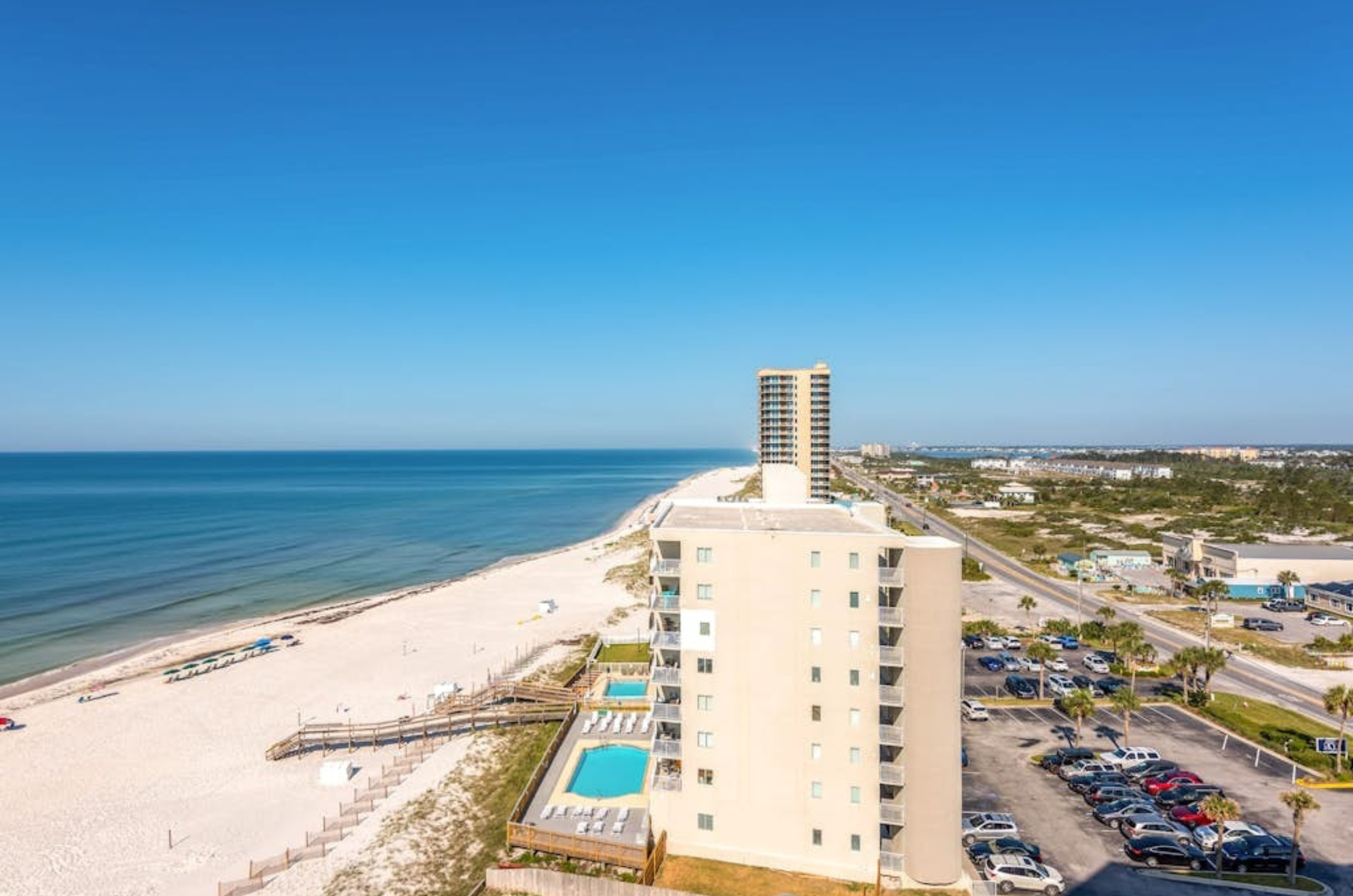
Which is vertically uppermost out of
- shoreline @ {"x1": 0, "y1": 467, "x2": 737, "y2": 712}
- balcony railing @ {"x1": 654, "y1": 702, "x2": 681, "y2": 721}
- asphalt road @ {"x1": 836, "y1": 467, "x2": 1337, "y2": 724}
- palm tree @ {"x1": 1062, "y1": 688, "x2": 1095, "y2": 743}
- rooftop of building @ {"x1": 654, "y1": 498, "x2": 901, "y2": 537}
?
rooftop of building @ {"x1": 654, "y1": 498, "x2": 901, "y2": 537}

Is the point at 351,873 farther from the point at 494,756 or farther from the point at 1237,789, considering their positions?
the point at 1237,789

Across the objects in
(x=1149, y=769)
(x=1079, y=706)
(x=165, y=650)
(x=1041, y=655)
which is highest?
(x=1041, y=655)

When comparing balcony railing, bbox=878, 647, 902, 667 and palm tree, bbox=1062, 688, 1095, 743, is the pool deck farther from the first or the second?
palm tree, bbox=1062, 688, 1095, 743

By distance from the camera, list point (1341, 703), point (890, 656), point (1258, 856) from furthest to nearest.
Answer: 1. point (1341, 703)
2. point (1258, 856)
3. point (890, 656)

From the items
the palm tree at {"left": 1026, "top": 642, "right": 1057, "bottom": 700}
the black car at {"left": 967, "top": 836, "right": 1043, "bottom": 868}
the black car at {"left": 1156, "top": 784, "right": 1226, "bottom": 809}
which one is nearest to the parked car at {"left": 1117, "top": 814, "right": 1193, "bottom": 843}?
the black car at {"left": 1156, "top": 784, "right": 1226, "bottom": 809}

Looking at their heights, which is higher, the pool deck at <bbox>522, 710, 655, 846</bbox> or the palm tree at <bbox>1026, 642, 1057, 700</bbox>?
the palm tree at <bbox>1026, 642, 1057, 700</bbox>

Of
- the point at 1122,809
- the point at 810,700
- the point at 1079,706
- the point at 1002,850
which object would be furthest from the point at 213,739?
the point at 1079,706

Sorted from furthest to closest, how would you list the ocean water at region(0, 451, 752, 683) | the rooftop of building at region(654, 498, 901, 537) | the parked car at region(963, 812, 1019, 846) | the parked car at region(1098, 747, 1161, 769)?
the ocean water at region(0, 451, 752, 683), the parked car at region(1098, 747, 1161, 769), the rooftop of building at region(654, 498, 901, 537), the parked car at region(963, 812, 1019, 846)

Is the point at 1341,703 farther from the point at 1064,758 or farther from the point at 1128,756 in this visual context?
the point at 1064,758
